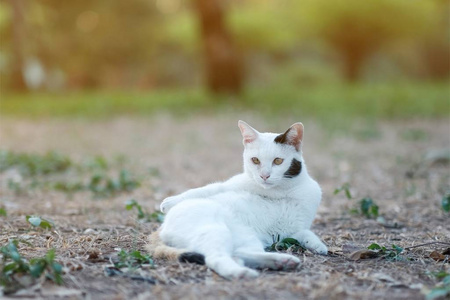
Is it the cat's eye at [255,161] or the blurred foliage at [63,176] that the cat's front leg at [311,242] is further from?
the blurred foliage at [63,176]

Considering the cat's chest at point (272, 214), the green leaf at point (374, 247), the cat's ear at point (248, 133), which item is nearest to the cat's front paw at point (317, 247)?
the cat's chest at point (272, 214)

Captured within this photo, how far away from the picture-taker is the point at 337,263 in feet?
10.3

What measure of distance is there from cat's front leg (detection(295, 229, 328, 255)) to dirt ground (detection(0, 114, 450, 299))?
64mm

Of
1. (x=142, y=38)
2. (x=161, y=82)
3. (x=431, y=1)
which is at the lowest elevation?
(x=161, y=82)

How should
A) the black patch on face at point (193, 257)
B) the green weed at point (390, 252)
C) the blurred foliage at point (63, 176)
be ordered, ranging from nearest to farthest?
1. the black patch on face at point (193, 257)
2. the green weed at point (390, 252)
3. the blurred foliage at point (63, 176)

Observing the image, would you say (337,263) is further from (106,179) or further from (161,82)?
(161,82)

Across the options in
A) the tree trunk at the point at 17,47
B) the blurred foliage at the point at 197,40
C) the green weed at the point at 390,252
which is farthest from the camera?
the blurred foliage at the point at 197,40

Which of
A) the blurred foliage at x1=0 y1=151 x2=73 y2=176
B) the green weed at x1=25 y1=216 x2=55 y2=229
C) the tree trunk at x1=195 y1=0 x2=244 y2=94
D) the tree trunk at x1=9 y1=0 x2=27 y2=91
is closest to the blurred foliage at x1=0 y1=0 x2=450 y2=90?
the tree trunk at x1=9 y1=0 x2=27 y2=91

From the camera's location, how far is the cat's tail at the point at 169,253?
2904mm

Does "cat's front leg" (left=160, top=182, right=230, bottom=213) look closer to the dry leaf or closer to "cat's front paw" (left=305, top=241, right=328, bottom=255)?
"cat's front paw" (left=305, top=241, right=328, bottom=255)

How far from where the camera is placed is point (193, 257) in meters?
2.90

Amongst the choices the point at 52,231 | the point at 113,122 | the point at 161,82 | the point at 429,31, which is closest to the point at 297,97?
the point at 113,122

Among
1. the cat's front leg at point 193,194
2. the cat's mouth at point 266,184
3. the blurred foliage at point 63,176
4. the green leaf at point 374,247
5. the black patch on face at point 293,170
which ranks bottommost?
the blurred foliage at point 63,176

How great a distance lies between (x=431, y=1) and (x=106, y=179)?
59.7ft
